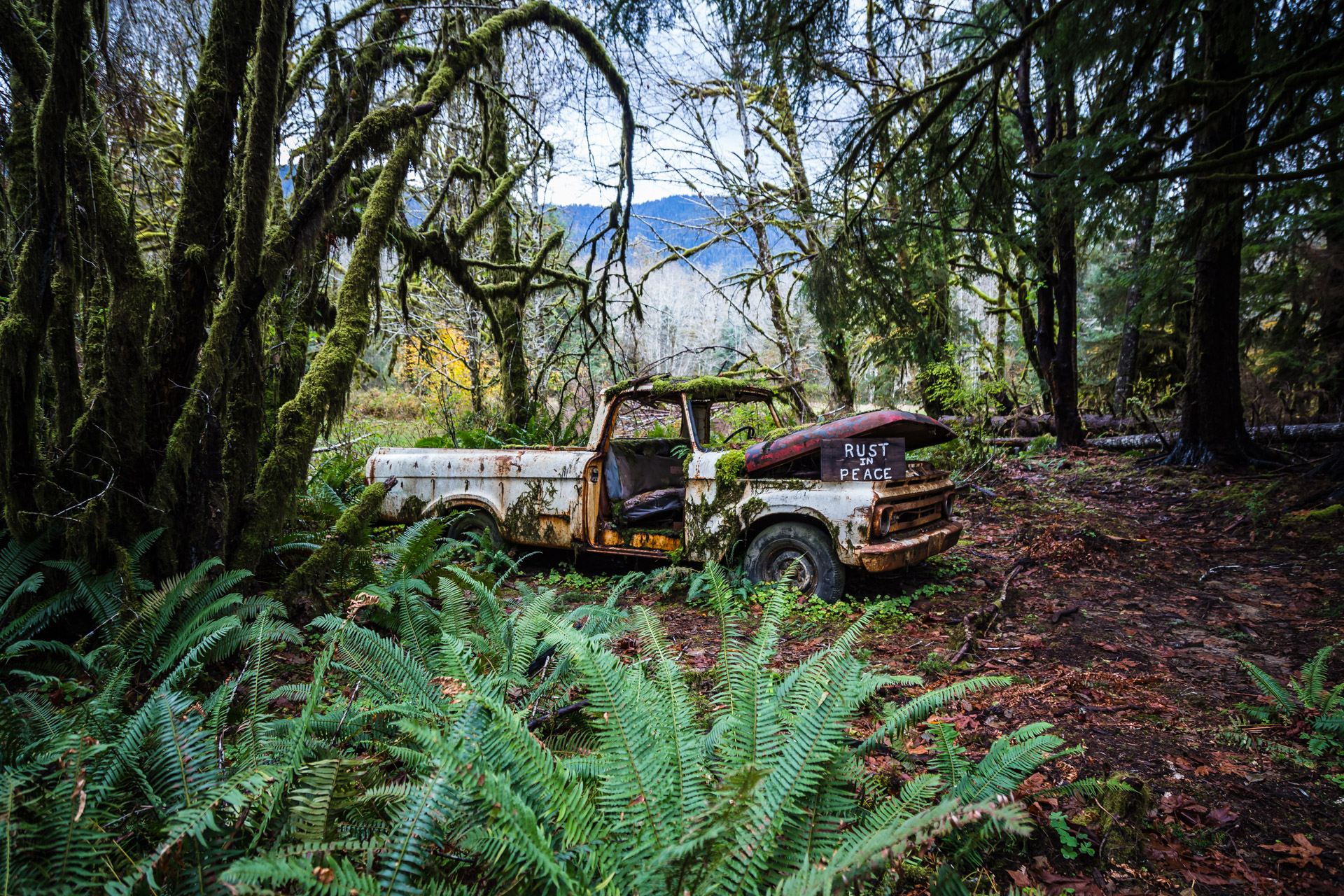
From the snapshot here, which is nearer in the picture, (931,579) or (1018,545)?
(931,579)

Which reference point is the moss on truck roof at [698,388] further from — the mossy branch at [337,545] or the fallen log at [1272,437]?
the fallen log at [1272,437]

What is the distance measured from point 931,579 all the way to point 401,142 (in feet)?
18.3

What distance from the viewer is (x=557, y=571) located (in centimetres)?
602

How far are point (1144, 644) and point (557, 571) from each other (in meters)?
4.86

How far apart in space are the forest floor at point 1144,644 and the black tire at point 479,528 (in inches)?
19.5

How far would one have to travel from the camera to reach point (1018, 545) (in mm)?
5988

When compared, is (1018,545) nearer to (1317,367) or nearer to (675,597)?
(675,597)

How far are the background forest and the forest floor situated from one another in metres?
0.03

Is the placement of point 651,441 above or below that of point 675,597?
above

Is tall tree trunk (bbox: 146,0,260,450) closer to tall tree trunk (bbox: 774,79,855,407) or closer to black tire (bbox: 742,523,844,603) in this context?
black tire (bbox: 742,523,844,603)

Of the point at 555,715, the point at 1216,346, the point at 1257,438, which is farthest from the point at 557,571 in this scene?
the point at 1257,438

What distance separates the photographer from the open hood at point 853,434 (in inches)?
Result: 176

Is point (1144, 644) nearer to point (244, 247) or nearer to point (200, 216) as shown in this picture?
point (244, 247)

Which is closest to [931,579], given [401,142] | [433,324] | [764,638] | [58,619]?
[764,638]
